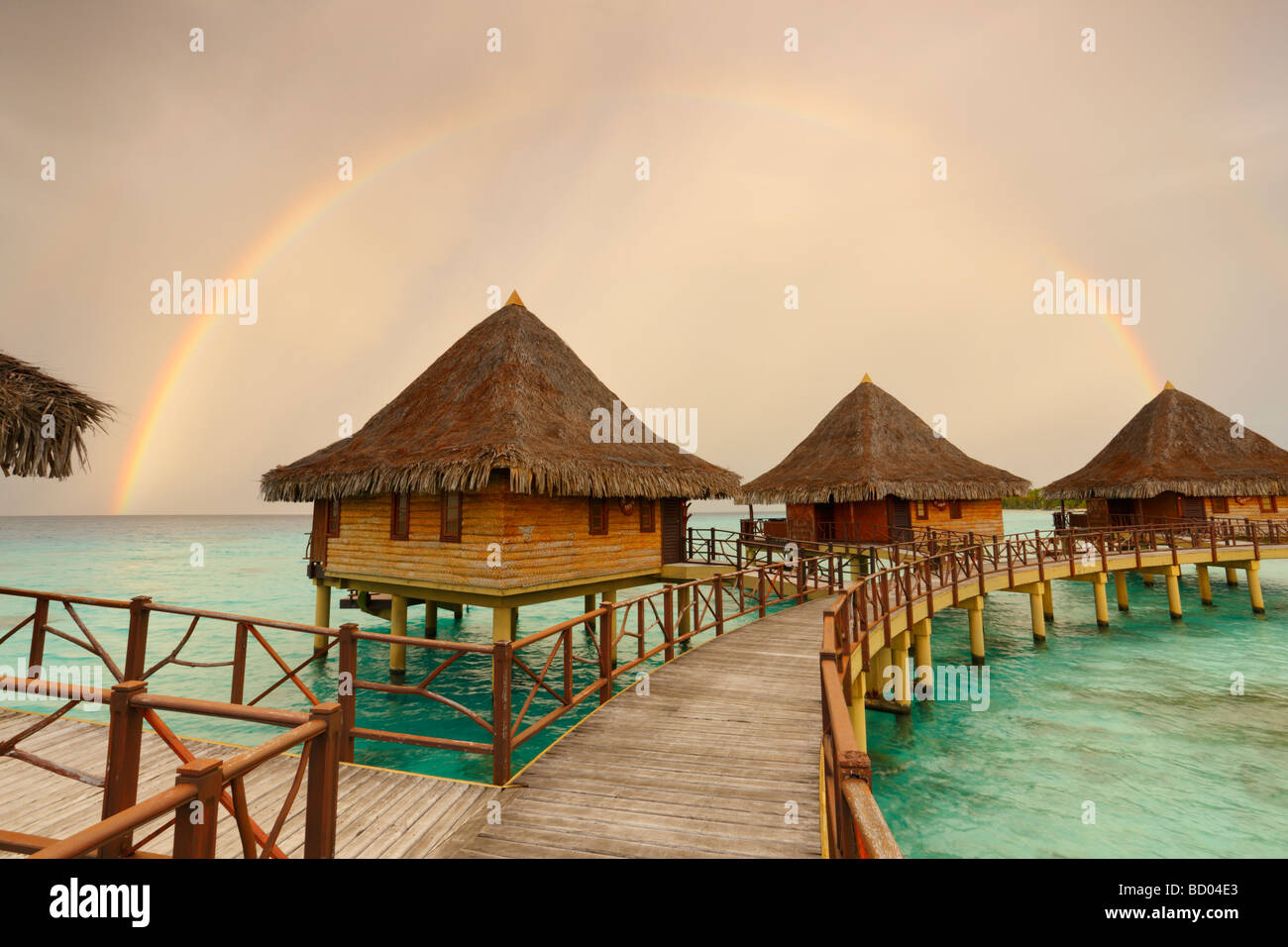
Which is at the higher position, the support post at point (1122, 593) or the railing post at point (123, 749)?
the railing post at point (123, 749)

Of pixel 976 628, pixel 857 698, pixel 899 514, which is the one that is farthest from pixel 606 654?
pixel 899 514

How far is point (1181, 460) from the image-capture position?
26.2 meters

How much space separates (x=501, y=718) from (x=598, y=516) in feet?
30.6

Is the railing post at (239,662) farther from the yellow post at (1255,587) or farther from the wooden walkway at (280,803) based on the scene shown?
the yellow post at (1255,587)

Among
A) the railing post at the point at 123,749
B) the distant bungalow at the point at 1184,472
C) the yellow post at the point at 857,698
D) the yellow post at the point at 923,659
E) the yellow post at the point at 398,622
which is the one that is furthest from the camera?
the distant bungalow at the point at 1184,472

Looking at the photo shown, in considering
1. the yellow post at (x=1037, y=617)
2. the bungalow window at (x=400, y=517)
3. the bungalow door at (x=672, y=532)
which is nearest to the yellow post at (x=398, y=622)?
the bungalow window at (x=400, y=517)

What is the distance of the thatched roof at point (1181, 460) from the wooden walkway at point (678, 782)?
2736 cm

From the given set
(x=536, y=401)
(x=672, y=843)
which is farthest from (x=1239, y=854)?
(x=536, y=401)

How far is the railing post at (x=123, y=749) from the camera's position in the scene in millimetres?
3006

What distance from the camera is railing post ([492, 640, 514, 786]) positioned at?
16.0 feet
